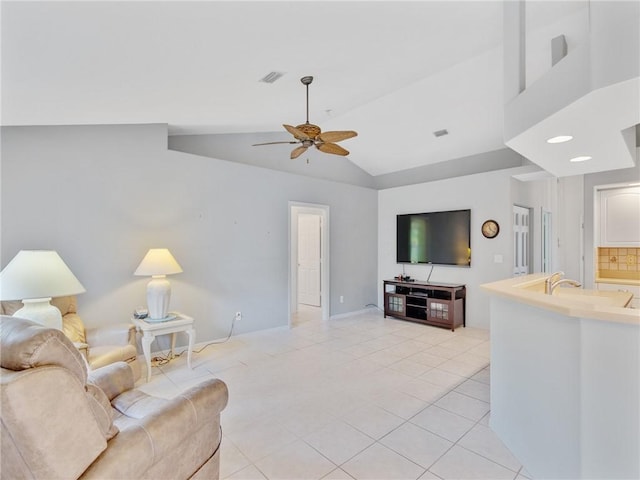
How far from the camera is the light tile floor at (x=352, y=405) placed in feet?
6.60

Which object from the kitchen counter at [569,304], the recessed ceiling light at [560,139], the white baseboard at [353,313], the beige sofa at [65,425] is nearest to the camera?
the beige sofa at [65,425]

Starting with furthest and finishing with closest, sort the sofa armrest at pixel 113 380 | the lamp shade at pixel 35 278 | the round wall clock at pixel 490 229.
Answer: the round wall clock at pixel 490 229 < the lamp shade at pixel 35 278 < the sofa armrest at pixel 113 380

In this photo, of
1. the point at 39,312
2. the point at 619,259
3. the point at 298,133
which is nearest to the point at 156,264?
the point at 39,312

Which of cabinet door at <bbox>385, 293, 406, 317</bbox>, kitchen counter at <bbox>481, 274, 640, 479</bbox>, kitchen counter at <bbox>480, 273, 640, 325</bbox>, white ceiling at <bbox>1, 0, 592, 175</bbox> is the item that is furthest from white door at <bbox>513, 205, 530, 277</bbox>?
kitchen counter at <bbox>481, 274, 640, 479</bbox>

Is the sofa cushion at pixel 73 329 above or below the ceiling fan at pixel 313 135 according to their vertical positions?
below

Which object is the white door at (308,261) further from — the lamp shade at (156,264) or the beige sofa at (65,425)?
the beige sofa at (65,425)

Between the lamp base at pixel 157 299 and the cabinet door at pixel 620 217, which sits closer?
the lamp base at pixel 157 299

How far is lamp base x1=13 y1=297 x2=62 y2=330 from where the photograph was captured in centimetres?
240

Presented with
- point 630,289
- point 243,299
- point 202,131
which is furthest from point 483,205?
point 202,131

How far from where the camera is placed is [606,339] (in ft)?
5.13

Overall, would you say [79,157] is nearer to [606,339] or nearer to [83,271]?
[83,271]

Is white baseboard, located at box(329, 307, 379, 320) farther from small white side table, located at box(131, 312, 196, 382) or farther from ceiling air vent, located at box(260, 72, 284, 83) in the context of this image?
ceiling air vent, located at box(260, 72, 284, 83)

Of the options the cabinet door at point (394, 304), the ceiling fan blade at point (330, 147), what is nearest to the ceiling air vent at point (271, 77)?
the ceiling fan blade at point (330, 147)

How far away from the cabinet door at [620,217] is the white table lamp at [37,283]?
5.89 metres
